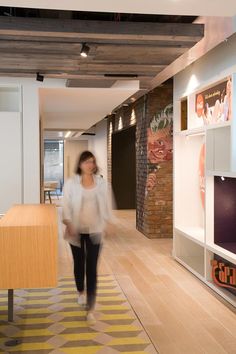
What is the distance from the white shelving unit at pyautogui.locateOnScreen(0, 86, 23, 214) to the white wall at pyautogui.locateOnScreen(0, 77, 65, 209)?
0.05 meters

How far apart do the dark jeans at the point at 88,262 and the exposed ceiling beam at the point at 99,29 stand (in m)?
1.67

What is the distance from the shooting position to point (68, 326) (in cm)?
375

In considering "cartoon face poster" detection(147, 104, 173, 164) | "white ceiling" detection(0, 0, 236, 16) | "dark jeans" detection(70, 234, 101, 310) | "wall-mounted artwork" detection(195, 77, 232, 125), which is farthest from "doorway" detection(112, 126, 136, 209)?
"white ceiling" detection(0, 0, 236, 16)

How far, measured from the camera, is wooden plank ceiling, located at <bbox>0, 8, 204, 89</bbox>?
12.1 feet

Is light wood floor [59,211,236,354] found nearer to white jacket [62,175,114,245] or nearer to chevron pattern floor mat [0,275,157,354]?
chevron pattern floor mat [0,275,157,354]

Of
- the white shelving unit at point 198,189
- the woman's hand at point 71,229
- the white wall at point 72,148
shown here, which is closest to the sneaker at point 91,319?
the woman's hand at point 71,229

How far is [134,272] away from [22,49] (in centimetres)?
293

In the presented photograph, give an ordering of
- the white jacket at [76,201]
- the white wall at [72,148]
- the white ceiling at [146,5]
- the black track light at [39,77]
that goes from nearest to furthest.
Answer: the white ceiling at [146,5]
the white jacket at [76,201]
the black track light at [39,77]
the white wall at [72,148]

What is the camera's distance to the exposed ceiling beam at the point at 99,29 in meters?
3.62

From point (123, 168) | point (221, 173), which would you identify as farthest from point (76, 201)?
point (123, 168)

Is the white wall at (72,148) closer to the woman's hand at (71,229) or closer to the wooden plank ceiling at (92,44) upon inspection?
the wooden plank ceiling at (92,44)

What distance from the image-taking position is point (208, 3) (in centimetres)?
288

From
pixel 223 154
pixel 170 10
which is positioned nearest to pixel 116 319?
pixel 223 154

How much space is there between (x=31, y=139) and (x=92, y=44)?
91.2 inches
